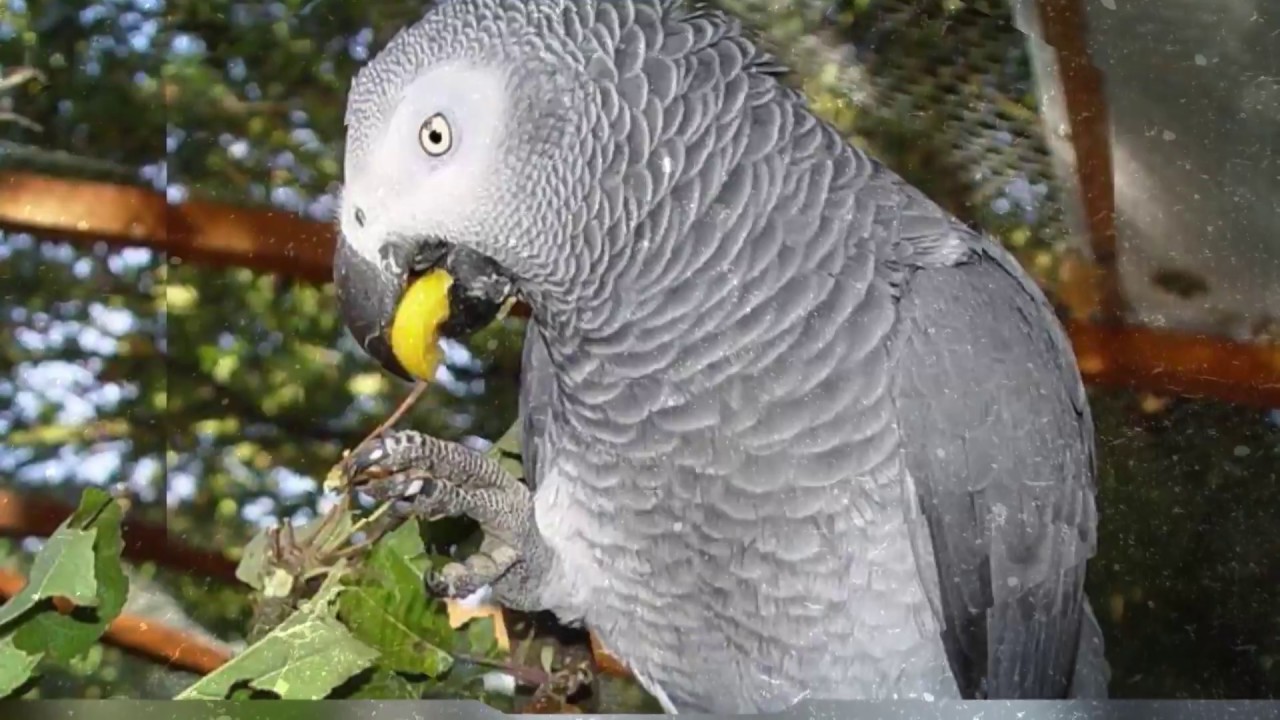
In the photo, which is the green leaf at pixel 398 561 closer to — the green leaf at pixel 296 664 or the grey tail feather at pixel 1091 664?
the green leaf at pixel 296 664

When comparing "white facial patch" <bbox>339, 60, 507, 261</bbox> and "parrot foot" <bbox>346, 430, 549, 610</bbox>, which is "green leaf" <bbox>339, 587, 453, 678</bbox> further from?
"white facial patch" <bbox>339, 60, 507, 261</bbox>

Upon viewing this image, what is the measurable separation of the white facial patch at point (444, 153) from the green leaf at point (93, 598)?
33 cm

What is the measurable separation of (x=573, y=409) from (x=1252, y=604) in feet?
2.27

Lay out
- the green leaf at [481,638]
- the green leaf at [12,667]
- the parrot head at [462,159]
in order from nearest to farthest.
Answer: the green leaf at [12,667], the parrot head at [462,159], the green leaf at [481,638]

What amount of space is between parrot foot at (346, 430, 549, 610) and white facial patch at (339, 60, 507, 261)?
0.69 feet

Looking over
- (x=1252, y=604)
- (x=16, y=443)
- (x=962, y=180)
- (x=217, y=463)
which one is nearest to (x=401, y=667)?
(x=217, y=463)

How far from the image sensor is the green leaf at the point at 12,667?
2.60ft

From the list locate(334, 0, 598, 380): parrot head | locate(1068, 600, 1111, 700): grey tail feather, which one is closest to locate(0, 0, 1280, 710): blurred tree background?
locate(1068, 600, 1111, 700): grey tail feather

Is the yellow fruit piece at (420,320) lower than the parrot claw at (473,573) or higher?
higher

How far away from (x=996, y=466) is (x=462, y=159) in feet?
1.72

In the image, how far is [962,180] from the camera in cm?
105

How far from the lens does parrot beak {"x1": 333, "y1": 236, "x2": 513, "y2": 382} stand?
3.04ft

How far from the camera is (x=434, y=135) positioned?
0.90 m

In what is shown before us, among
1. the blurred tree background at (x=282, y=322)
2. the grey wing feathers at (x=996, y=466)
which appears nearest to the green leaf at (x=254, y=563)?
the blurred tree background at (x=282, y=322)
